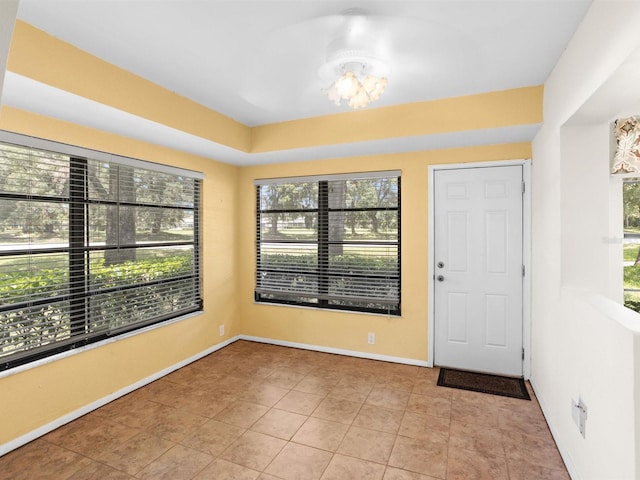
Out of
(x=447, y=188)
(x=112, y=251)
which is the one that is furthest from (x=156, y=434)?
(x=447, y=188)

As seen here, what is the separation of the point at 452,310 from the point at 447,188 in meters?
1.23

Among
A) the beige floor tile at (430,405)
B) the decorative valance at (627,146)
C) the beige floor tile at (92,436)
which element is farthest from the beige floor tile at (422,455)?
the decorative valance at (627,146)

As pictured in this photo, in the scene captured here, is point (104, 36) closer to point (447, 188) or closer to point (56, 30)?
point (56, 30)

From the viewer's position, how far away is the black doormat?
3.03 m

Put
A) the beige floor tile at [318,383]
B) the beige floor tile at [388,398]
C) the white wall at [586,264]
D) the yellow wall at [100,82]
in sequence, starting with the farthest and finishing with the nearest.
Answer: the beige floor tile at [318,383] < the beige floor tile at [388,398] < the yellow wall at [100,82] < the white wall at [586,264]

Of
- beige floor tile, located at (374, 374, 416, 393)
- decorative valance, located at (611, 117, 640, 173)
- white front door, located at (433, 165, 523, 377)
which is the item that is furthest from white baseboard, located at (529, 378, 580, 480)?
decorative valance, located at (611, 117, 640, 173)

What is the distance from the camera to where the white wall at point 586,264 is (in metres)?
1.46

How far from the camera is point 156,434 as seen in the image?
2443mm

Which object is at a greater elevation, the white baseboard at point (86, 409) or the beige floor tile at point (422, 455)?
the white baseboard at point (86, 409)

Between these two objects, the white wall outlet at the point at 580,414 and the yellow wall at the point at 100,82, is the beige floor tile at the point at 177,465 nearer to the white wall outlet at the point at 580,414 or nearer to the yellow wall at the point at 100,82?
the white wall outlet at the point at 580,414

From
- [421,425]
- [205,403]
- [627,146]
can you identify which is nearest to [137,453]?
[205,403]

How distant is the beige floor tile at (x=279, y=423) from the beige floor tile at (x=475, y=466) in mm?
1050

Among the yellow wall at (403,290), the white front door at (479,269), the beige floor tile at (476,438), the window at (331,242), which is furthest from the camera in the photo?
the window at (331,242)

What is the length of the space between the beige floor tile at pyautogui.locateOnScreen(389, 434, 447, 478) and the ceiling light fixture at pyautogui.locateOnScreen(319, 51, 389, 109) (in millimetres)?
2214
